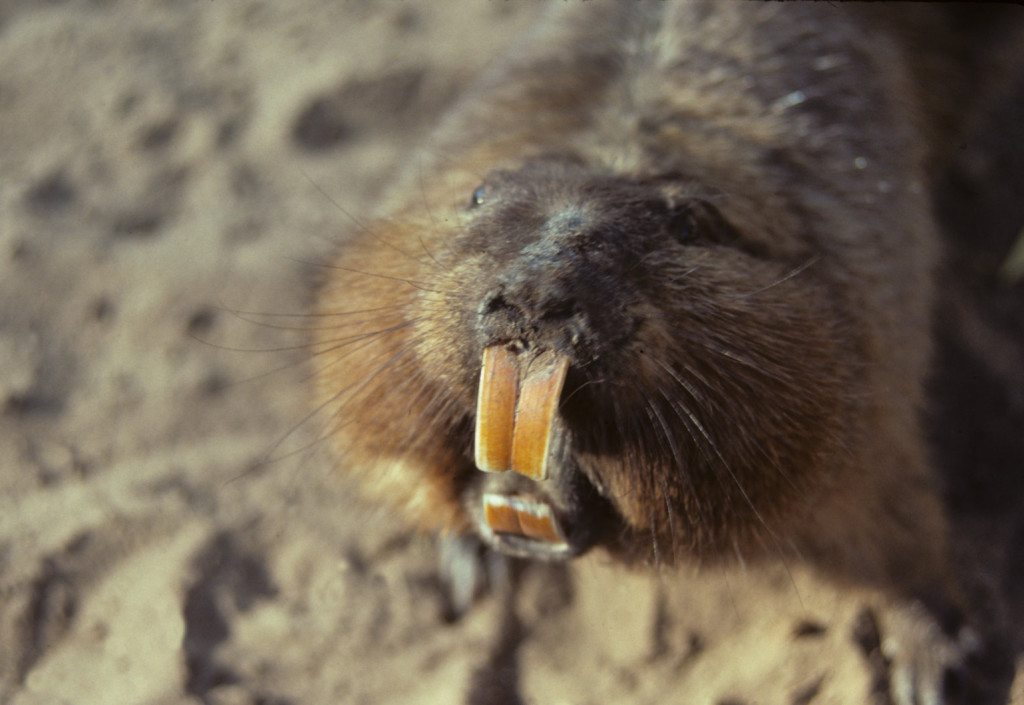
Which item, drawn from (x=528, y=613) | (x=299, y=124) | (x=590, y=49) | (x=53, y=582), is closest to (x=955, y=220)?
A: (x=590, y=49)

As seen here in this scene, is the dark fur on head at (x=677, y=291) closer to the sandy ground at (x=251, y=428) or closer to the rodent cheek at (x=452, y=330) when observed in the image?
the rodent cheek at (x=452, y=330)

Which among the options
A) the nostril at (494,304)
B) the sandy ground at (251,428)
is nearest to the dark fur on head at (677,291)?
the nostril at (494,304)

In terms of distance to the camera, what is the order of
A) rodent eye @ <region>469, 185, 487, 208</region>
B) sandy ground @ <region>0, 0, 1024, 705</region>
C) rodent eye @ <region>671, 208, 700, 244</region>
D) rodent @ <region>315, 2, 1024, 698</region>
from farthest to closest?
sandy ground @ <region>0, 0, 1024, 705</region> → rodent eye @ <region>469, 185, 487, 208</region> → rodent eye @ <region>671, 208, 700, 244</region> → rodent @ <region>315, 2, 1024, 698</region>

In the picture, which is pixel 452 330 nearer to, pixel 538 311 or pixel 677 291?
pixel 538 311

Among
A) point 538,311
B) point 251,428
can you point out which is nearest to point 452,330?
point 538,311

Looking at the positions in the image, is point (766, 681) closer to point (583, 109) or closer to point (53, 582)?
point (583, 109)

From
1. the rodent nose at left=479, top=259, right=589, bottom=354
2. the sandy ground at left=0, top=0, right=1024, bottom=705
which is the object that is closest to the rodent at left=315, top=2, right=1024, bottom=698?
the rodent nose at left=479, top=259, right=589, bottom=354

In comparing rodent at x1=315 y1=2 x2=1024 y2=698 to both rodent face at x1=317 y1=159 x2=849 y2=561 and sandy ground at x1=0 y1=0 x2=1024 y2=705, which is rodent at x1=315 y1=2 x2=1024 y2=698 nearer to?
rodent face at x1=317 y1=159 x2=849 y2=561

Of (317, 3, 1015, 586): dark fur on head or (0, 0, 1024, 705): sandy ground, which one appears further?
(0, 0, 1024, 705): sandy ground
